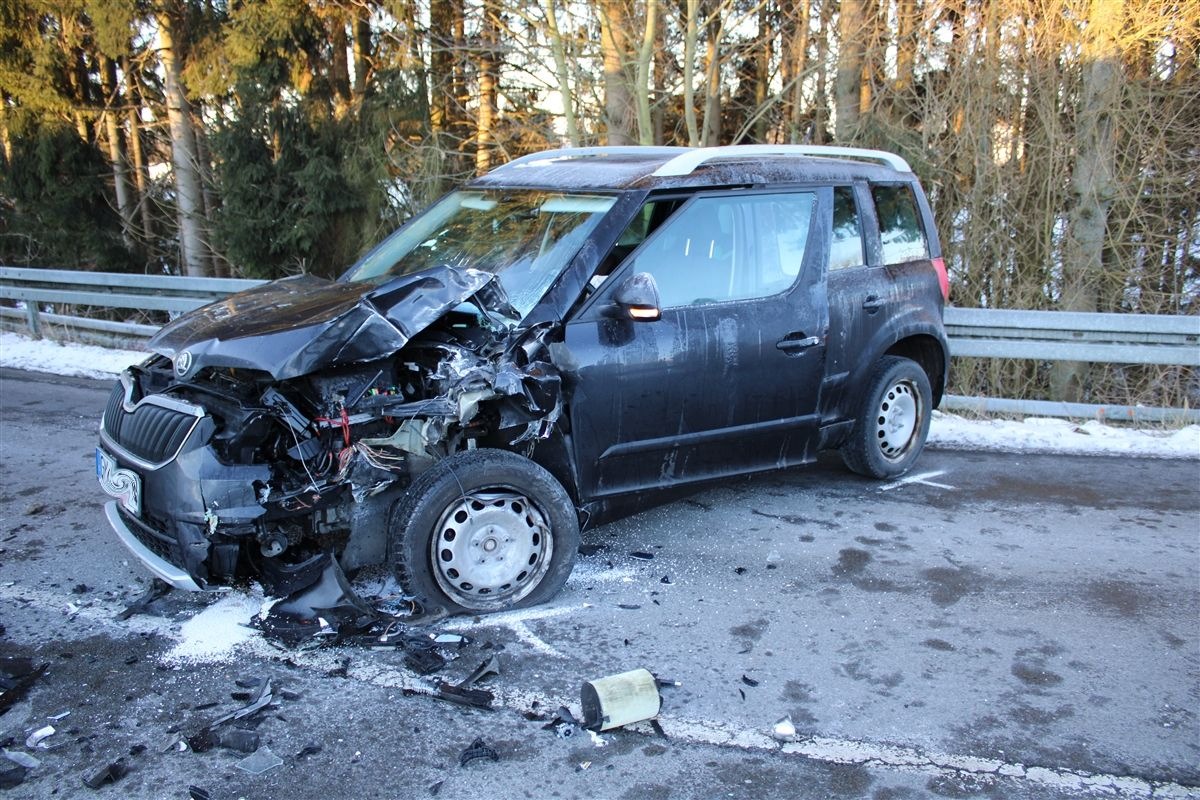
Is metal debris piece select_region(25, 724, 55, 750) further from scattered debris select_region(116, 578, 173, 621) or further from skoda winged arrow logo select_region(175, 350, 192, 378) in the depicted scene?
skoda winged arrow logo select_region(175, 350, 192, 378)

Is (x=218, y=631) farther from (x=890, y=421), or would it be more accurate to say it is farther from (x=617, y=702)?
(x=890, y=421)

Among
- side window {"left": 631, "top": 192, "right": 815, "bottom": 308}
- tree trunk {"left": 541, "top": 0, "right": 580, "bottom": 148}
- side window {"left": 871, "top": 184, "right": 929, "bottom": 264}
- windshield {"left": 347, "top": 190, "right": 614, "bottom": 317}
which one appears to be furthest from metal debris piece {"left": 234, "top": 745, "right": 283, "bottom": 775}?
tree trunk {"left": 541, "top": 0, "right": 580, "bottom": 148}

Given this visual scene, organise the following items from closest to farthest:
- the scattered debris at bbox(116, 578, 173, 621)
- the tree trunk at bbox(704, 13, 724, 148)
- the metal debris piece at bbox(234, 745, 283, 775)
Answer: the metal debris piece at bbox(234, 745, 283, 775) < the scattered debris at bbox(116, 578, 173, 621) < the tree trunk at bbox(704, 13, 724, 148)

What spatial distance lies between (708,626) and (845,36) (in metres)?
9.22

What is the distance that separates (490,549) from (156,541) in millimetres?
1355

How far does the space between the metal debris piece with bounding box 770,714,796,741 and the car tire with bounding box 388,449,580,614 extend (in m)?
1.22

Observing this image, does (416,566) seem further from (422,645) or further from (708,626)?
(708,626)

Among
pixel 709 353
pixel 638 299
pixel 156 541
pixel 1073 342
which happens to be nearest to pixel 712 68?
pixel 1073 342

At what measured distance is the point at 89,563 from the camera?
14.9ft

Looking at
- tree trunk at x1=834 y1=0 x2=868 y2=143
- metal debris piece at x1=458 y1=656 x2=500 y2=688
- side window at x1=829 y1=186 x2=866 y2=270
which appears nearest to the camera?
metal debris piece at x1=458 y1=656 x2=500 y2=688

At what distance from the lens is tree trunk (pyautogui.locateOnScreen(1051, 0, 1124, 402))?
31.8ft

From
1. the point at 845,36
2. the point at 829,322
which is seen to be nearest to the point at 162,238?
the point at 845,36

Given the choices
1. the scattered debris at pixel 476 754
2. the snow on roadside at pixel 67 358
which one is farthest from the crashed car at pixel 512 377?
the snow on roadside at pixel 67 358

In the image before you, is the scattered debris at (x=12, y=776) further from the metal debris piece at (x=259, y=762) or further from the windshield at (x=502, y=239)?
the windshield at (x=502, y=239)
